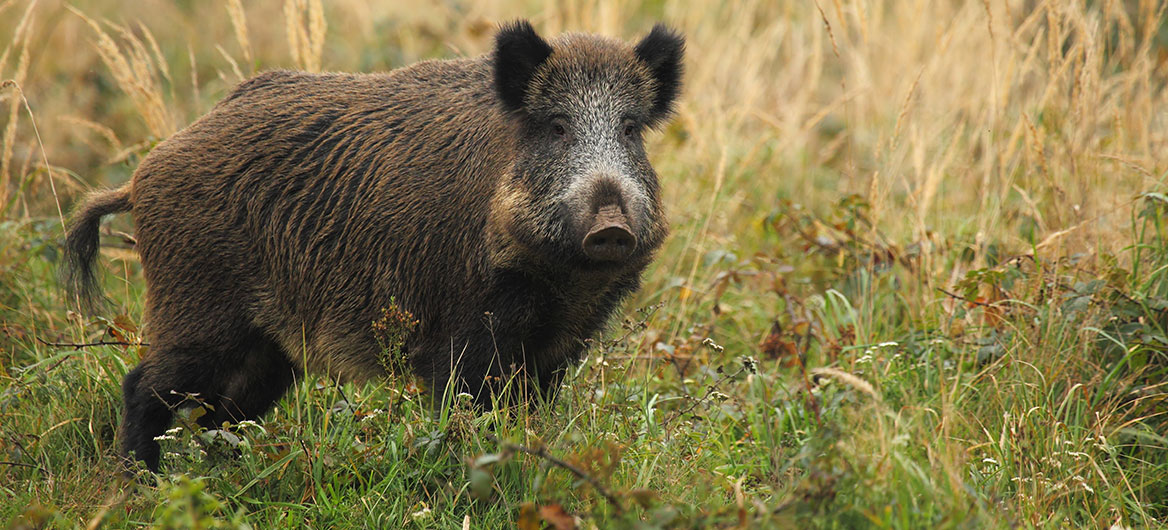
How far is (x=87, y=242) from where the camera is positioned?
4480mm

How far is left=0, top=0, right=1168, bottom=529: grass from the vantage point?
10.6 feet

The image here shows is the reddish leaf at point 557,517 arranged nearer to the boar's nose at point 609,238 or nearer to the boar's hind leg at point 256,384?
the boar's nose at point 609,238

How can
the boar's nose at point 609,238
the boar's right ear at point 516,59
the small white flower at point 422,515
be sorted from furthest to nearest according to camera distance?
the boar's right ear at point 516,59 < the boar's nose at point 609,238 < the small white flower at point 422,515

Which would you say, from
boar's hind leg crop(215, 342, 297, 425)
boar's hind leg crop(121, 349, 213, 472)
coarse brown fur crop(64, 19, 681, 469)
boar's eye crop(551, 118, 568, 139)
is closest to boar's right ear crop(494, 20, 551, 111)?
coarse brown fur crop(64, 19, 681, 469)

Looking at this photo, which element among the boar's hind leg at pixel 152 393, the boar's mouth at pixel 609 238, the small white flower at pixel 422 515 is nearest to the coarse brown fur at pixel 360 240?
the boar's hind leg at pixel 152 393

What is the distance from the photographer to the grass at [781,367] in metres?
3.25

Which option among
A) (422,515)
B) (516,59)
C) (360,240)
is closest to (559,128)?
(516,59)

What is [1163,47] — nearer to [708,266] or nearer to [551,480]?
[708,266]

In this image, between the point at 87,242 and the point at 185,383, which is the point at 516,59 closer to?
the point at 185,383

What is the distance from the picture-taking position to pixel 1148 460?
399 centimetres

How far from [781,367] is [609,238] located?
214cm

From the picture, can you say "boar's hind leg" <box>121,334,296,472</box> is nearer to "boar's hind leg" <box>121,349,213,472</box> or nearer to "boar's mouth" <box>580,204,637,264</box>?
"boar's hind leg" <box>121,349,213,472</box>

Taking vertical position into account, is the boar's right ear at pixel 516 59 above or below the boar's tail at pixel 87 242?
above

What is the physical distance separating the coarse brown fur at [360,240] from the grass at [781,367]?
21 centimetres
